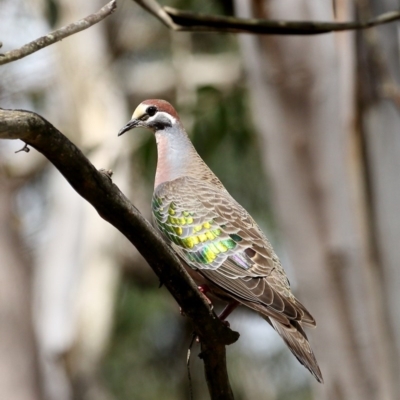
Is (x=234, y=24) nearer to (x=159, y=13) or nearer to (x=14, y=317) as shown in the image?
(x=159, y=13)

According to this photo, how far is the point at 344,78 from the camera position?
15.1ft

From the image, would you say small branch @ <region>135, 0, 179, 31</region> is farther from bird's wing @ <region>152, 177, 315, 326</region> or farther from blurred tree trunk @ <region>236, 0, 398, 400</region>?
blurred tree trunk @ <region>236, 0, 398, 400</region>

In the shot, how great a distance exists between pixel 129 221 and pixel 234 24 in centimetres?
95

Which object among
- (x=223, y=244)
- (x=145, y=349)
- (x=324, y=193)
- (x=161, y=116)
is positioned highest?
(x=161, y=116)

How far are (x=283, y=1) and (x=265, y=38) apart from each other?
27 cm

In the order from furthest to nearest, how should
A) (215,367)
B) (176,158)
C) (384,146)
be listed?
(384,146) < (176,158) < (215,367)

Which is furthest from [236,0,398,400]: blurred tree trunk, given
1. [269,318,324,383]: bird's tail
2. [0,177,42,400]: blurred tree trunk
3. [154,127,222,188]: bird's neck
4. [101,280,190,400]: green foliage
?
[101,280,190,400]: green foliage

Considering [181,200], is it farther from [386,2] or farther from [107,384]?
[107,384]

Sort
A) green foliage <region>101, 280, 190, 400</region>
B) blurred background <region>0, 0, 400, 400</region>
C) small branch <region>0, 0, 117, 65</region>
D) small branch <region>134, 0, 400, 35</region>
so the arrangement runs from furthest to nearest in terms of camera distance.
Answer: green foliage <region>101, 280, 190, 400</region>, blurred background <region>0, 0, 400, 400</region>, small branch <region>134, 0, 400, 35</region>, small branch <region>0, 0, 117, 65</region>

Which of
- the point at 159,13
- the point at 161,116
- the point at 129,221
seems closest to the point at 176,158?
the point at 161,116

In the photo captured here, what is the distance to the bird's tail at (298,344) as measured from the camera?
6.88 ft

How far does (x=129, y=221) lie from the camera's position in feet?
5.82

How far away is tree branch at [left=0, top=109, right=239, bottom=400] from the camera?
1.54m

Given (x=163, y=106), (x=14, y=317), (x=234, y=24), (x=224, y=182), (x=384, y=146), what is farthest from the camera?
(x=224, y=182)
